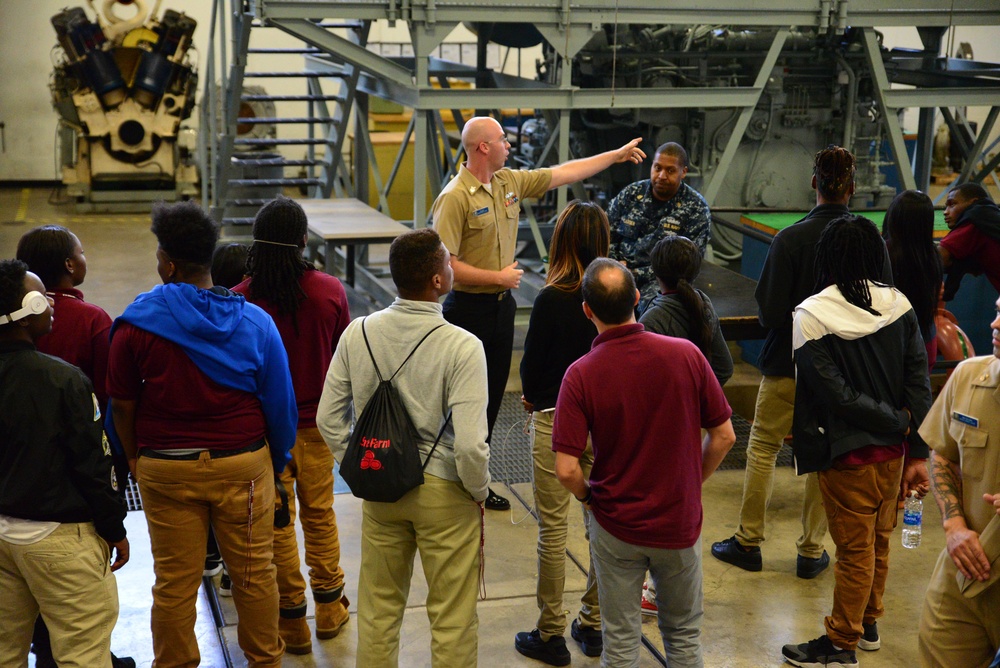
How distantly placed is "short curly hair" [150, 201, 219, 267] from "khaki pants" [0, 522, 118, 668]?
864 mm

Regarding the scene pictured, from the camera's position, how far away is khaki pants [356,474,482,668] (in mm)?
3012

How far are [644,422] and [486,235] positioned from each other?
1.91 m

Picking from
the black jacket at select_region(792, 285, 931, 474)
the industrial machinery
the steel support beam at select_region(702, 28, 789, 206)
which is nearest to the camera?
the black jacket at select_region(792, 285, 931, 474)

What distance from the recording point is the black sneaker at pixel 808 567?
4.49 metres

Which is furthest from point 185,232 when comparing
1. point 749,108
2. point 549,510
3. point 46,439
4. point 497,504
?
point 749,108

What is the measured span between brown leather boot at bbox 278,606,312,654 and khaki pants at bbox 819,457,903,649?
199cm

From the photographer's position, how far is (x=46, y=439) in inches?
109

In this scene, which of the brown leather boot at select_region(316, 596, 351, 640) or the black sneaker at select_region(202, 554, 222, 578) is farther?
the black sneaker at select_region(202, 554, 222, 578)

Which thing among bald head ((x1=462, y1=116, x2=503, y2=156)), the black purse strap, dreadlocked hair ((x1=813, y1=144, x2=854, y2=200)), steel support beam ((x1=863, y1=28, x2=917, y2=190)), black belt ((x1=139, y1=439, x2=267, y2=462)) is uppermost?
steel support beam ((x1=863, y1=28, x2=917, y2=190))

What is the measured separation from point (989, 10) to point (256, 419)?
703cm

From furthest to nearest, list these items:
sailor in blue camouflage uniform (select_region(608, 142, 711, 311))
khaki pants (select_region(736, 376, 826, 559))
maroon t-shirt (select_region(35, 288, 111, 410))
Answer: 1. sailor in blue camouflage uniform (select_region(608, 142, 711, 311))
2. khaki pants (select_region(736, 376, 826, 559))
3. maroon t-shirt (select_region(35, 288, 111, 410))

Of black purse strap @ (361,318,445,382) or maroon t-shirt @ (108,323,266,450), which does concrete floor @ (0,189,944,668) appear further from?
black purse strap @ (361,318,445,382)

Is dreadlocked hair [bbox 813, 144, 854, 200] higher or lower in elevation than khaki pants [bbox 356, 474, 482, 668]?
higher

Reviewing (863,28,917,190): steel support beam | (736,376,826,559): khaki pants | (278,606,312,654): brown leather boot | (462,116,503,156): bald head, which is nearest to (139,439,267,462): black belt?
(278,606,312,654): brown leather boot
